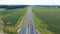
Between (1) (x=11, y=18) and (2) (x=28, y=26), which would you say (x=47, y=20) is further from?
(1) (x=11, y=18)

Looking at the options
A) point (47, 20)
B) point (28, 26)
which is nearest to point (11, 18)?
point (28, 26)

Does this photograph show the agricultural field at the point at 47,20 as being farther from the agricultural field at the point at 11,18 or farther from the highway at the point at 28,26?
the agricultural field at the point at 11,18

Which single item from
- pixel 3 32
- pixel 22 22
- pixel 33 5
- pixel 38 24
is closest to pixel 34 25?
pixel 38 24

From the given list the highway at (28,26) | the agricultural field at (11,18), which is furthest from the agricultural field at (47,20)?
the agricultural field at (11,18)

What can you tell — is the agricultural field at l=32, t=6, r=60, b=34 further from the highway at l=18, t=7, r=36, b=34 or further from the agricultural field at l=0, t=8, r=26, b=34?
the agricultural field at l=0, t=8, r=26, b=34

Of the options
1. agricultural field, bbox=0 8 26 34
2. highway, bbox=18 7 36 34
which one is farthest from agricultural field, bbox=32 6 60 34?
agricultural field, bbox=0 8 26 34
